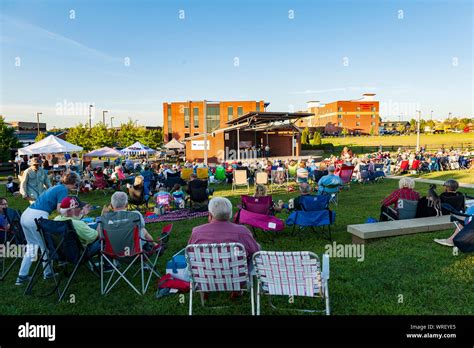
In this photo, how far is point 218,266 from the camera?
336 centimetres

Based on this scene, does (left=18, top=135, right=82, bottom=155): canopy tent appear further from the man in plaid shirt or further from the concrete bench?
the man in plaid shirt

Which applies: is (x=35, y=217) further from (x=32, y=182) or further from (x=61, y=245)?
(x=32, y=182)

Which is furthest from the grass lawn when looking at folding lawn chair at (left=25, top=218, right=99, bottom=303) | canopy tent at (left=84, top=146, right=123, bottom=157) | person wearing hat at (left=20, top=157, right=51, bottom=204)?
canopy tent at (left=84, top=146, right=123, bottom=157)

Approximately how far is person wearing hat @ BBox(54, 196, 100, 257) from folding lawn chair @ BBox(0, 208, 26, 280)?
1.21 meters

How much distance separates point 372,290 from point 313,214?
2.11 metres

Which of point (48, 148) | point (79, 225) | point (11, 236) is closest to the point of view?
point (79, 225)

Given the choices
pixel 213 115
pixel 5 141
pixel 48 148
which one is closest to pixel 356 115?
pixel 213 115

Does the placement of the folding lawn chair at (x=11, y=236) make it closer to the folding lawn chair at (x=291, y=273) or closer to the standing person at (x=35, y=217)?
the standing person at (x=35, y=217)

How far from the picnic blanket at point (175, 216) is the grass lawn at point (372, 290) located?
2.82 metres

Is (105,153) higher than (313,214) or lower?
higher

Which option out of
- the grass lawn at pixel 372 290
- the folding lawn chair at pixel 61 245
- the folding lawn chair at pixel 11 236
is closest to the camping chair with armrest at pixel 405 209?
the grass lawn at pixel 372 290

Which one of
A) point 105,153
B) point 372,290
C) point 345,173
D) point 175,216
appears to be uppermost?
point 105,153

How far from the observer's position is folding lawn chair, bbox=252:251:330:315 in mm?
3094
